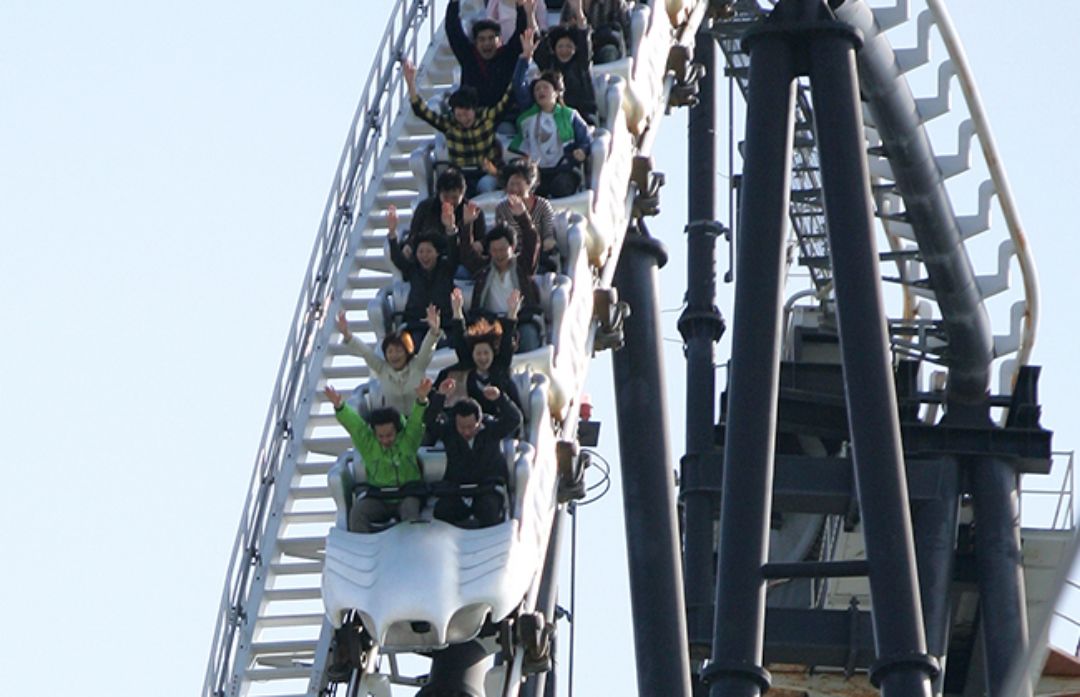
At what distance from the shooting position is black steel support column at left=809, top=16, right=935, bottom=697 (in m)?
7.80

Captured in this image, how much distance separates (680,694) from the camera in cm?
852

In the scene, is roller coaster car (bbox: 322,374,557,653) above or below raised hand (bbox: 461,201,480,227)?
below

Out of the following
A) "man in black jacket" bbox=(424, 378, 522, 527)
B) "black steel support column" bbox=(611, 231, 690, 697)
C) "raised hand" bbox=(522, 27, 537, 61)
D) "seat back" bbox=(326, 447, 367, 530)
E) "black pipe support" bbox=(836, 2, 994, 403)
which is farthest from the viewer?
"black pipe support" bbox=(836, 2, 994, 403)

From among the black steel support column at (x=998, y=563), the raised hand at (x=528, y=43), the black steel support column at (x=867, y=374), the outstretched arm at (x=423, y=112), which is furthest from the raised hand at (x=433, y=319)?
the black steel support column at (x=998, y=563)

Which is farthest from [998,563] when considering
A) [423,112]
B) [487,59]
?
[423,112]

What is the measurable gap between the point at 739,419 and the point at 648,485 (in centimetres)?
117

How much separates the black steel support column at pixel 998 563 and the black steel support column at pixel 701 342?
4.54 feet

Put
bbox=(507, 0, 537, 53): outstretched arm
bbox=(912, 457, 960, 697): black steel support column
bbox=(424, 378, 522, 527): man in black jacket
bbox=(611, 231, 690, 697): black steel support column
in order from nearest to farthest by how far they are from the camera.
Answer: bbox=(424, 378, 522, 527): man in black jacket → bbox=(611, 231, 690, 697): black steel support column → bbox=(507, 0, 537, 53): outstretched arm → bbox=(912, 457, 960, 697): black steel support column

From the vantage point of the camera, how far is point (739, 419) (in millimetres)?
8305

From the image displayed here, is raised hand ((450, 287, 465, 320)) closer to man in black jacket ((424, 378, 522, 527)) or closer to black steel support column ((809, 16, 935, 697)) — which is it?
man in black jacket ((424, 378, 522, 527))

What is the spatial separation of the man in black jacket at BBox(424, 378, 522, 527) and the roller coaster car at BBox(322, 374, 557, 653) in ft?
0.16

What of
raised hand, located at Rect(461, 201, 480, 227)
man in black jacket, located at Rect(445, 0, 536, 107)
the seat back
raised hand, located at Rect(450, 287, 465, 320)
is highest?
man in black jacket, located at Rect(445, 0, 536, 107)

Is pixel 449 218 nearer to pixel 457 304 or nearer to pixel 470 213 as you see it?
pixel 470 213

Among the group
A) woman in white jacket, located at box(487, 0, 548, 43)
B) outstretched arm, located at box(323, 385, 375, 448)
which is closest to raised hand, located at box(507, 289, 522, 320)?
outstretched arm, located at box(323, 385, 375, 448)
